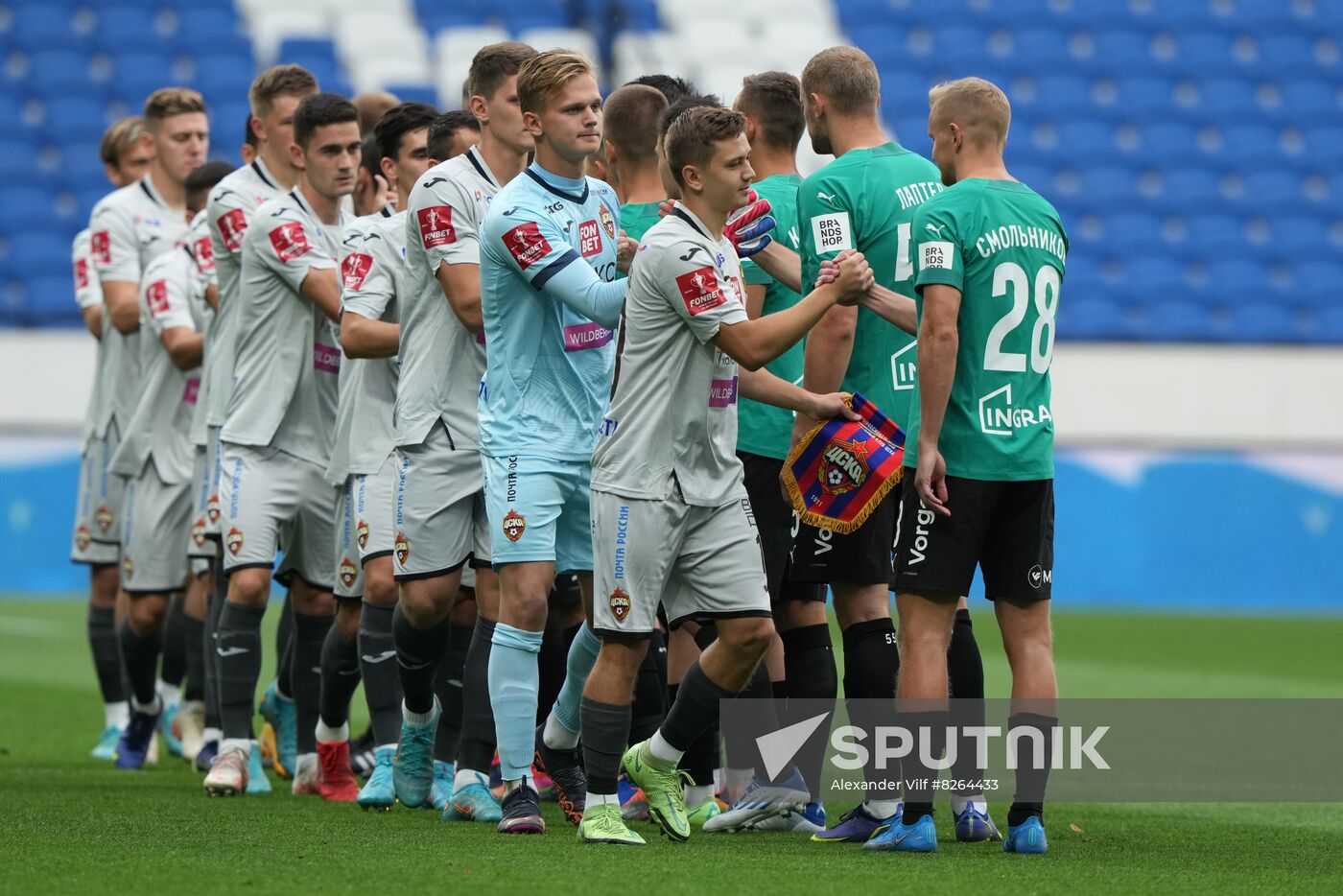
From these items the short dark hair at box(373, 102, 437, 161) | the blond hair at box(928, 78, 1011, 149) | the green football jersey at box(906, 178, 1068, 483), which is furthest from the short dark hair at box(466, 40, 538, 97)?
the green football jersey at box(906, 178, 1068, 483)

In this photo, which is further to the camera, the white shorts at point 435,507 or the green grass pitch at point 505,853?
the white shorts at point 435,507

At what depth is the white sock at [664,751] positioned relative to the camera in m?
5.13

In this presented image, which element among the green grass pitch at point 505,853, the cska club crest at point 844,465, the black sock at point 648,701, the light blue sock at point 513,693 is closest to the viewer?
the green grass pitch at point 505,853

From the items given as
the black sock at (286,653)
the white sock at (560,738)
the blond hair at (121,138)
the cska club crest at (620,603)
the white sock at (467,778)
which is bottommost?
the white sock at (467,778)

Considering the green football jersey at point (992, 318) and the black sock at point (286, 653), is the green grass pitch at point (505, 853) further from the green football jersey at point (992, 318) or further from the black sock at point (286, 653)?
the green football jersey at point (992, 318)

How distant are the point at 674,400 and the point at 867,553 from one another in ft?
2.83

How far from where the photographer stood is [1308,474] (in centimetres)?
1484

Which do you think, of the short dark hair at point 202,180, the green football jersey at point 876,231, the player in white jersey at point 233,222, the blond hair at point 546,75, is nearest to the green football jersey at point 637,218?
the green football jersey at point 876,231

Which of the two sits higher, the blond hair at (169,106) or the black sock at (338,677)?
the blond hair at (169,106)

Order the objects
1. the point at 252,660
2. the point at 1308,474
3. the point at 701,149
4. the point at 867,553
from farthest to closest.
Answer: the point at 1308,474 → the point at 252,660 → the point at 867,553 → the point at 701,149

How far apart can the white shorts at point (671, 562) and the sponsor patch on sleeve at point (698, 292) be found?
519 mm

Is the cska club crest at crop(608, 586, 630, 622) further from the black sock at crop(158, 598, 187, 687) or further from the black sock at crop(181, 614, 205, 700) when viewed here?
the black sock at crop(158, 598, 187, 687)

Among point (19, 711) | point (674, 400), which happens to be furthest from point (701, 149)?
point (19, 711)

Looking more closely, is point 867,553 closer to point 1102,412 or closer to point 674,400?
point 674,400
